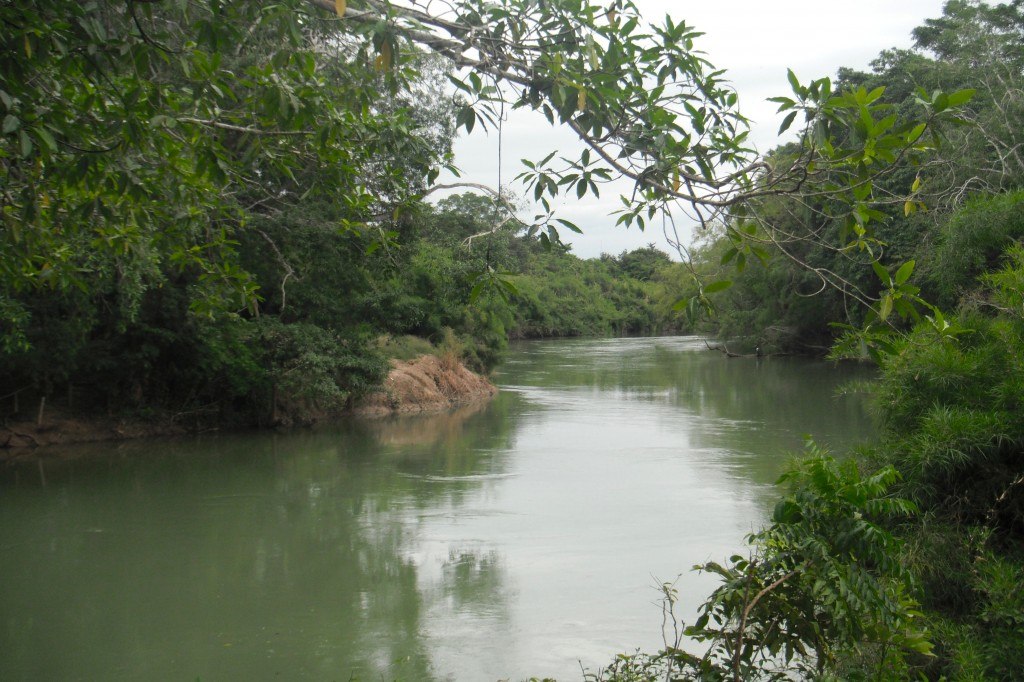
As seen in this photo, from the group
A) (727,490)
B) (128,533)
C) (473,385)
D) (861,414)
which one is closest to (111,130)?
(128,533)

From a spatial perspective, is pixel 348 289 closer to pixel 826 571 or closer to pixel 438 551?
pixel 438 551

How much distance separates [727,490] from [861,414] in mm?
6225

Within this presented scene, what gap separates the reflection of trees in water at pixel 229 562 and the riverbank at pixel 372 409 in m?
0.57

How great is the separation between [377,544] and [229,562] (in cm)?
117

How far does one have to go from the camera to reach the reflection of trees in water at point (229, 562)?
4891 millimetres

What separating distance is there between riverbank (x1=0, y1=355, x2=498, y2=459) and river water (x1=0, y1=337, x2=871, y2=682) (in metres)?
0.47

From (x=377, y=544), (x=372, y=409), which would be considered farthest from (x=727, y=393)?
(x=377, y=544)

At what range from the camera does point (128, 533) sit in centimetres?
769

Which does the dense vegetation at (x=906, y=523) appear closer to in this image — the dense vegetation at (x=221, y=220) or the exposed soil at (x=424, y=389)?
the dense vegetation at (x=221, y=220)

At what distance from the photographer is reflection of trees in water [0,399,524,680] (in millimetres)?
4891

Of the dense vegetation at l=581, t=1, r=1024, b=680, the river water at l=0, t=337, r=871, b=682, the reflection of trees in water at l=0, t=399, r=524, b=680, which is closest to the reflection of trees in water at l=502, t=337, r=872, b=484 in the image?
the river water at l=0, t=337, r=871, b=682

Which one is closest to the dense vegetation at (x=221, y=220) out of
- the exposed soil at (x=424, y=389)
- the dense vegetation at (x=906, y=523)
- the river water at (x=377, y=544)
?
the exposed soil at (x=424, y=389)

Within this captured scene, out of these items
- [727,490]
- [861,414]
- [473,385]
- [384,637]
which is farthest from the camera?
[473,385]

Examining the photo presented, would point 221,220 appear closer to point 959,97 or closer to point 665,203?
point 665,203
